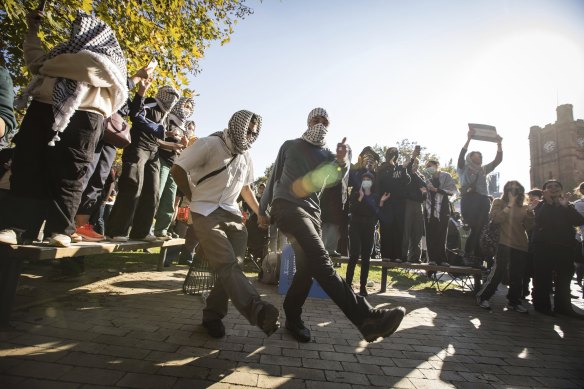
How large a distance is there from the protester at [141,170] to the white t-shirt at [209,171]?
152cm

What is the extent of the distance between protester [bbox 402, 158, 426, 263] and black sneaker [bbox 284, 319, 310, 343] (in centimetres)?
377

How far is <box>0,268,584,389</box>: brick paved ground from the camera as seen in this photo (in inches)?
83.9

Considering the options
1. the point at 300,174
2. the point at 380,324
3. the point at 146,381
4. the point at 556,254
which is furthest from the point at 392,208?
the point at 146,381

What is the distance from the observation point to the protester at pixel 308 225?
2.71 metres

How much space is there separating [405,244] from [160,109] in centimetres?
534

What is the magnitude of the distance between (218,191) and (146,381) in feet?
5.47

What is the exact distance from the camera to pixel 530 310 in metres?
5.89

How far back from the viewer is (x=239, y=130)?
10.0 ft

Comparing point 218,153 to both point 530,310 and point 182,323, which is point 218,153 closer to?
point 182,323

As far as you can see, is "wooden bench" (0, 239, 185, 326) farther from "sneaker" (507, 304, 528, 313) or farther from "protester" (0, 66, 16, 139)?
"sneaker" (507, 304, 528, 313)

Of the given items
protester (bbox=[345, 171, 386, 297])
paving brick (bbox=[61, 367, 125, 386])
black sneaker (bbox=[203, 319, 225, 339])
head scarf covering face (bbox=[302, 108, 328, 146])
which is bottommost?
paving brick (bbox=[61, 367, 125, 386])

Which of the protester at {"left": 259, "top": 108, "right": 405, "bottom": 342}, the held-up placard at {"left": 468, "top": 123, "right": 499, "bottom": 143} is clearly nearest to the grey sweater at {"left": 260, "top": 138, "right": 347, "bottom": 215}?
the protester at {"left": 259, "top": 108, "right": 405, "bottom": 342}

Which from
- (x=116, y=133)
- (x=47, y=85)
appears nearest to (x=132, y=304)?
(x=116, y=133)

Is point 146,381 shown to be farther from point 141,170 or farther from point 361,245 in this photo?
point 361,245
